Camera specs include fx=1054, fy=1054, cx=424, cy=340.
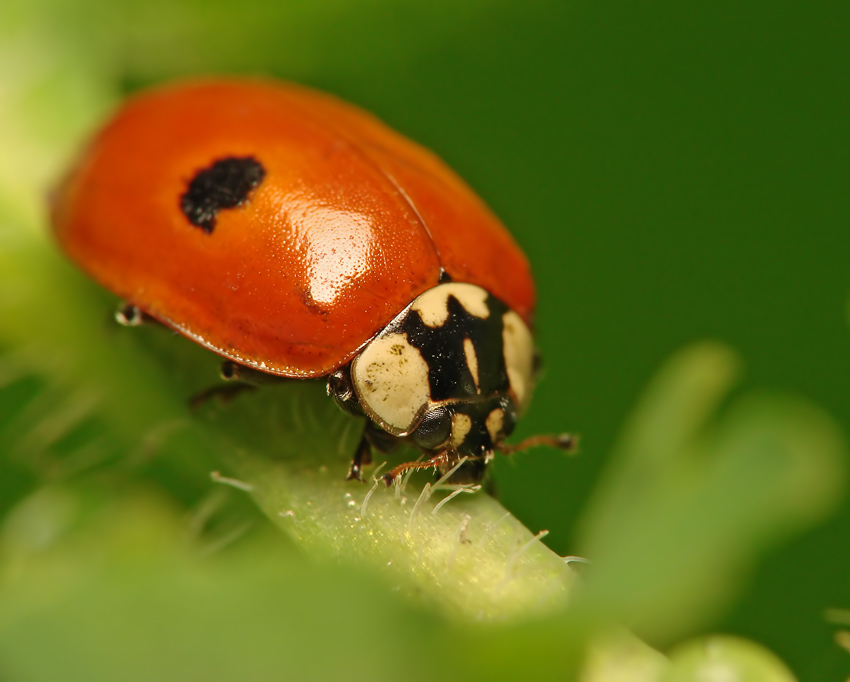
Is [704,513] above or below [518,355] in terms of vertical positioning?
above

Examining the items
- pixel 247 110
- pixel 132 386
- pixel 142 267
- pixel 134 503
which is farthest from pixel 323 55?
pixel 134 503

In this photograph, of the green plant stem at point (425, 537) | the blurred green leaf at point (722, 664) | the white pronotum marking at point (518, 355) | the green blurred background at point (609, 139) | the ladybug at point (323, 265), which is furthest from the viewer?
the green blurred background at point (609, 139)

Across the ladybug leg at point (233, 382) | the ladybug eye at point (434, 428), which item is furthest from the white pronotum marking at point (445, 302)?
the ladybug leg at point (233, 382)

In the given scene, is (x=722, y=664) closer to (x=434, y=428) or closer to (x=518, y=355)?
(x=434, y=428)

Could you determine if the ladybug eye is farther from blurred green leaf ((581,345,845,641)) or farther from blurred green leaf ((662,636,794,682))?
blurred green leaf ((662,636,794,682))

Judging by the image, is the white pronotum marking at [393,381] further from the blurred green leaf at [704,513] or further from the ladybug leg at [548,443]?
the blurred green leaf at [704,513]

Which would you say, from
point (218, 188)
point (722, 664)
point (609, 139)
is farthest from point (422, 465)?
point (609, 139)
